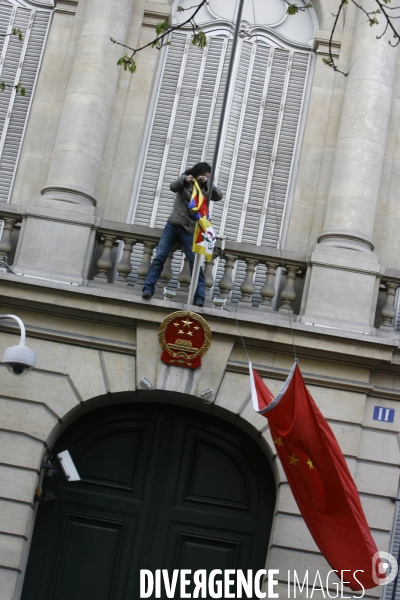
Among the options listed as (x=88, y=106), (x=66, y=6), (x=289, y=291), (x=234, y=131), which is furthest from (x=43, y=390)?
(x=66, y=6)

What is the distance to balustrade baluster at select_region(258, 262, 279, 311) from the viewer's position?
36.7ft

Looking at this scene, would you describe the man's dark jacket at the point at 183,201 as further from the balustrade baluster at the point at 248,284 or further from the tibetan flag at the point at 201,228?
the balustrade baluster at the point at 248,284

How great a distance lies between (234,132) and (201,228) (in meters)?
2.21

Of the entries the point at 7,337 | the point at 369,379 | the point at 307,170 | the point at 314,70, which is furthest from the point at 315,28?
the point at 7,337

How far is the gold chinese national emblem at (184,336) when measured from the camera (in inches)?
415

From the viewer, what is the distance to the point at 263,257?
36.7 feet

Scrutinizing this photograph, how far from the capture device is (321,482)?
31.0 feet

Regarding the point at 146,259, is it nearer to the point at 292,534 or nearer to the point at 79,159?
the point at 79,159

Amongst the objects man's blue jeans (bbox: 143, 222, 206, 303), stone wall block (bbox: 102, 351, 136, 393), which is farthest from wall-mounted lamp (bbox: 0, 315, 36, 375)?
man's blue jeans (bbox: 143, 222, 206, 303)

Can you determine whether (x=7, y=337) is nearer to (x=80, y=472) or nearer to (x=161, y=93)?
(x=80, y=472)

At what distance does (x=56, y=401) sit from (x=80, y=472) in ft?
3.22

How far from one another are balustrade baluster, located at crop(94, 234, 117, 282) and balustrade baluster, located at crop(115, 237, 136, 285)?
0.13 m

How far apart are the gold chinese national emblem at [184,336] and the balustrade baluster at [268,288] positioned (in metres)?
0.98

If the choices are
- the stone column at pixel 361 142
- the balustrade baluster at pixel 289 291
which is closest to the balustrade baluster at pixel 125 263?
the balustrade baluster at pixel 289 291
